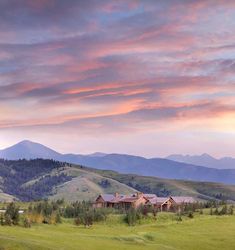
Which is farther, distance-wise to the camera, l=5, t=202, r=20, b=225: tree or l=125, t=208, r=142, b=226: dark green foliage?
l=125, t=208, r=142, b=226: dark green foliage

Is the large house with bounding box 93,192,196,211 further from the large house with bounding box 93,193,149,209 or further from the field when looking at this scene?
the field

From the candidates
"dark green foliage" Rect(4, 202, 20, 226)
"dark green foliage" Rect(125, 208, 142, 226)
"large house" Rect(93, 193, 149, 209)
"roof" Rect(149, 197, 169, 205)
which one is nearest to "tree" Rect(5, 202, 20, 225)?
"dark green foliage" Rect(4, 202, 20, 226)

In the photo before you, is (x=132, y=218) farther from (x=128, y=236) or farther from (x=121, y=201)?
(x=121, y=201)

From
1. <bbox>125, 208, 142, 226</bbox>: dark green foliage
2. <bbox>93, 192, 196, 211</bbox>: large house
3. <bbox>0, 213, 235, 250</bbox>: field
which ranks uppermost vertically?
<bbox>93, 192, 196, 211</bbox>: large house

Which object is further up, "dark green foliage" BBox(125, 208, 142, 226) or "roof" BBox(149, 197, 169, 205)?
"roof" BBox(149, 197, 169, 205)

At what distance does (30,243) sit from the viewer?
173 feet

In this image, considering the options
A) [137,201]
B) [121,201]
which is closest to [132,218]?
[137,201]

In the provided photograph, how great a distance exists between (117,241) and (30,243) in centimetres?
1948

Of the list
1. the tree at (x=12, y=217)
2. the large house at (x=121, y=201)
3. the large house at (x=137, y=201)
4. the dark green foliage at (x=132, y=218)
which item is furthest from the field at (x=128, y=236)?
the large house at (x=121, y=201)

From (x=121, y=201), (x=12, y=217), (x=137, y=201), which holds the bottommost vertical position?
(x=12, y=217)

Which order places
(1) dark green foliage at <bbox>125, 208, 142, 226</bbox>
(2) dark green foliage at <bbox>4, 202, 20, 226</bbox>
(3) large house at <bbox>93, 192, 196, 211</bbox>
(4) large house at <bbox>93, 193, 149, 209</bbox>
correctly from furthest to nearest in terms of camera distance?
(4) large house at <bbox>93, 193, 149, 209</bbox>, (3) large house at <bbox>93, 192, 196, 211</bbox>, (1) dark green foliage at <bbox>125, 208, 142, 226</bbox>, (2) dark green foliage at <bbox>4, 202, 20, 226</bbox>

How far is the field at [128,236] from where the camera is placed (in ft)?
189

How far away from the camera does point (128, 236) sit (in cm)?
7444

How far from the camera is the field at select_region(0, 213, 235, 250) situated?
57562 mm
